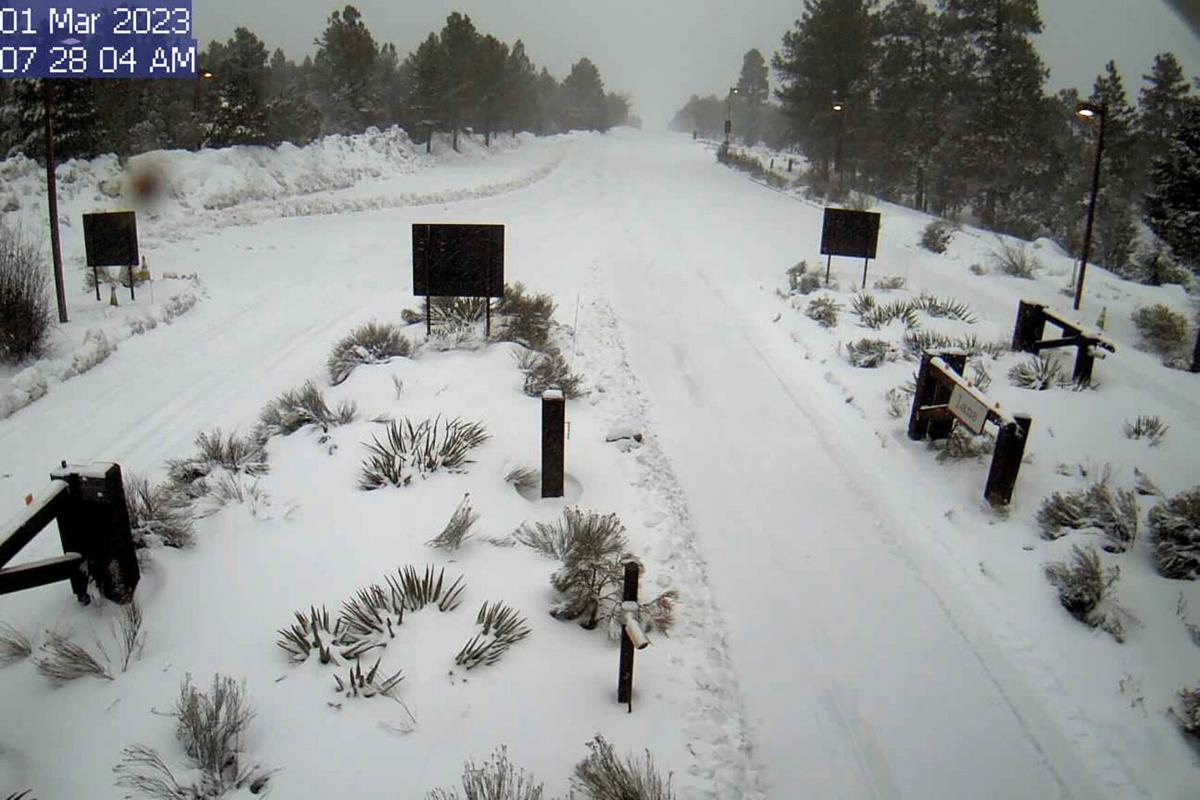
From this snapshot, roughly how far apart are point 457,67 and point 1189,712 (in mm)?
50696

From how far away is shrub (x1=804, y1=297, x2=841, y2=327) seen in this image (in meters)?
12.3

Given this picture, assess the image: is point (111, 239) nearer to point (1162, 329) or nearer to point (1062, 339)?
point (1062, 339)

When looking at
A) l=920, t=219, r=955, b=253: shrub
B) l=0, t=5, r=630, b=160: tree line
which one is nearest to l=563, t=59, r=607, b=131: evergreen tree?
l=0, t=5, r=630, b=160: tree line

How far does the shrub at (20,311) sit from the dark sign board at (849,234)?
13835 millimetres

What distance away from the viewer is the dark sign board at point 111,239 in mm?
12617

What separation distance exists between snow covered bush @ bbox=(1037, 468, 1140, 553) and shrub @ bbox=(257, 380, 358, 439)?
681 cm

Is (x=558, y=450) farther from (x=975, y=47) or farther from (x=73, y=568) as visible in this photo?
(x=975, y=47)

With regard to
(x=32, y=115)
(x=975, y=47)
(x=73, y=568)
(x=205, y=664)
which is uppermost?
(x=975, y=47)

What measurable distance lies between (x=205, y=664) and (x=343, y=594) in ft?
3.00

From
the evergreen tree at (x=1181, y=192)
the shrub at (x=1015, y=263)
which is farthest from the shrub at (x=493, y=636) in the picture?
the shrub at (x=1015, y=263)

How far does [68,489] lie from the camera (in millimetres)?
4613

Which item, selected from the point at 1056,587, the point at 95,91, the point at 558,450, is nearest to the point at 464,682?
the point at 558,450

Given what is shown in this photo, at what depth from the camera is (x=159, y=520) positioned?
5535 mm

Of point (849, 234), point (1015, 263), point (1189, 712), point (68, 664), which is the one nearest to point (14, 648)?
point (68, 664)
